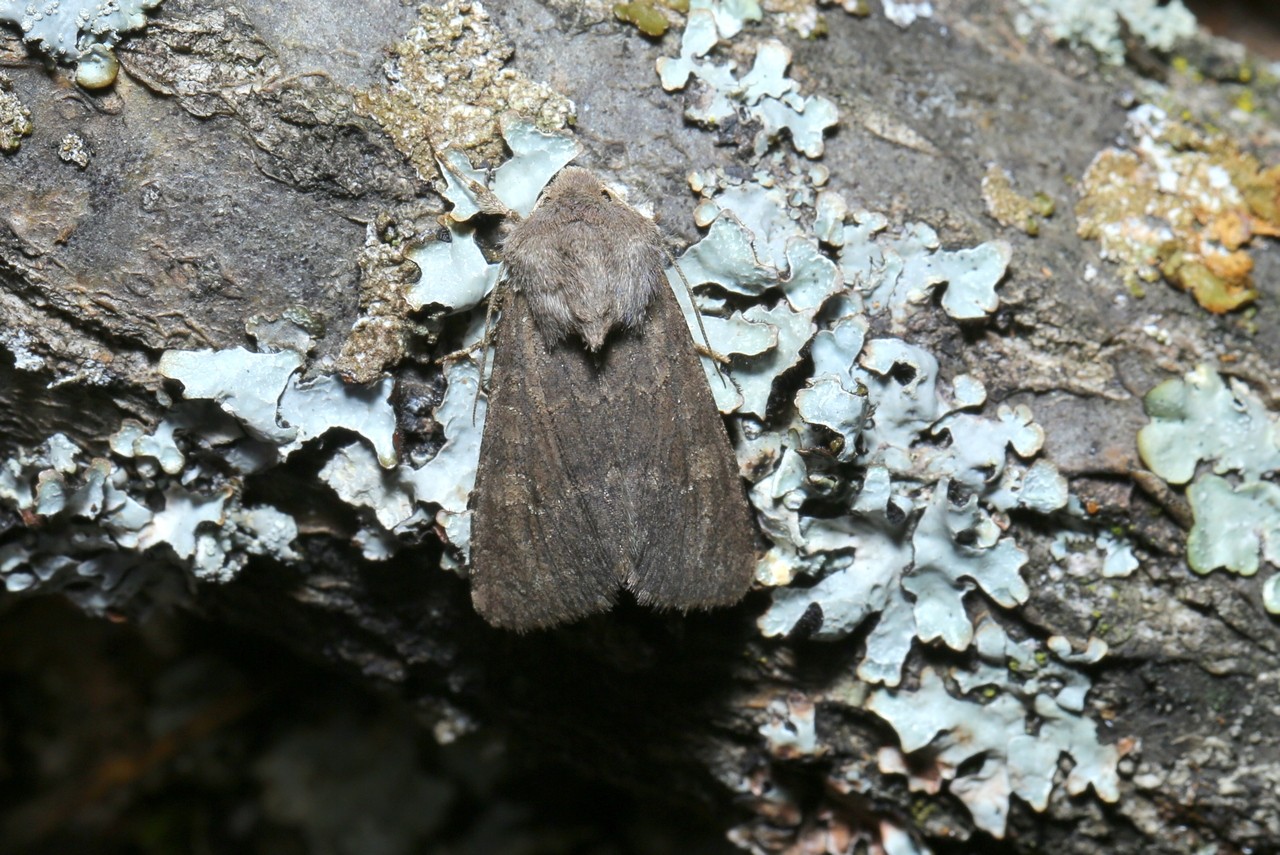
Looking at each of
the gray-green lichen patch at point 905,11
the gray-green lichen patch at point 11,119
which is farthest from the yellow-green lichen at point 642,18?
the gray-green lichen patch at point 11,119

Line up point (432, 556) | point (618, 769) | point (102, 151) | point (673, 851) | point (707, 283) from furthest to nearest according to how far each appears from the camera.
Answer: point (673, 851) → point (618, 769) → point (432, 556) → point (707, 283) → point (102, 151)

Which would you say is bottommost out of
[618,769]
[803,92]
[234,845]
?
[234,845]

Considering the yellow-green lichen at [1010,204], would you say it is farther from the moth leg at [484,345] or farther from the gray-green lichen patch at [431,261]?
the moth leg at [484,345]

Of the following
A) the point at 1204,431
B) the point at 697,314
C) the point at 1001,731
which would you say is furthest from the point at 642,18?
the point at 1001,731

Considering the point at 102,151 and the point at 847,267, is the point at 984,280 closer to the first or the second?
the point at 847,267

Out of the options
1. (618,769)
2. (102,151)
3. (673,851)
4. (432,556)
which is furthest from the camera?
(673,851)

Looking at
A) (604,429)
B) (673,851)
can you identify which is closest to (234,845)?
(673,851)

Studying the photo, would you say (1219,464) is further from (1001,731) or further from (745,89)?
(745,89)
